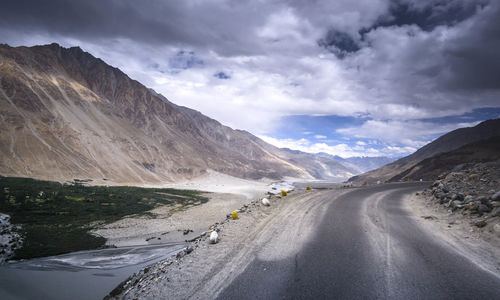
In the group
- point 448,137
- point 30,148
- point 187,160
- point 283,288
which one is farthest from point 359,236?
point 448,137

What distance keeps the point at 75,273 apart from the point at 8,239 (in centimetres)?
797

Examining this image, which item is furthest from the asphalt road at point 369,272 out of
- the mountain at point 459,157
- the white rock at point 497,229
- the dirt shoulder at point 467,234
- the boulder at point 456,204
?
the mountain at point 459,157

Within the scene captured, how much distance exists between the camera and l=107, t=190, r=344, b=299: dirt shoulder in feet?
17.5

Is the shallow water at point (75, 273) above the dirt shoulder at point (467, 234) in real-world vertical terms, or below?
below

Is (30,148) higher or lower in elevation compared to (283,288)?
higher

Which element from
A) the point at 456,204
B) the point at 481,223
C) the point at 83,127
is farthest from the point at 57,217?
the point at 83,127

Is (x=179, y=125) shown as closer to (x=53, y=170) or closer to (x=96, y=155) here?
(x=96, y=155)

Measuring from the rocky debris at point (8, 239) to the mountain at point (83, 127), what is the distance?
4189 cm

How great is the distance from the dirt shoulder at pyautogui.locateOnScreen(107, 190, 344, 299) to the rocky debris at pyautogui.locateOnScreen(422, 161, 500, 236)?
226 inches

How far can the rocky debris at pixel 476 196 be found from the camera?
325 inches

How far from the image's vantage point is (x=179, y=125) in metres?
133

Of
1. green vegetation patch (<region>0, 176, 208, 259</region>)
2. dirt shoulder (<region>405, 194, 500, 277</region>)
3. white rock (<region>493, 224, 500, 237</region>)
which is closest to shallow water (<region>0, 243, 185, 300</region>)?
green vegetation patch (<region>0, 176, 208, 259</region>)

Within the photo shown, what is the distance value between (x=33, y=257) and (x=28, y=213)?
464 inches

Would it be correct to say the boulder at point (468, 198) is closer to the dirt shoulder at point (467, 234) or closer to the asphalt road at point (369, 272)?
the dirt shoulder at point (467, 234)
